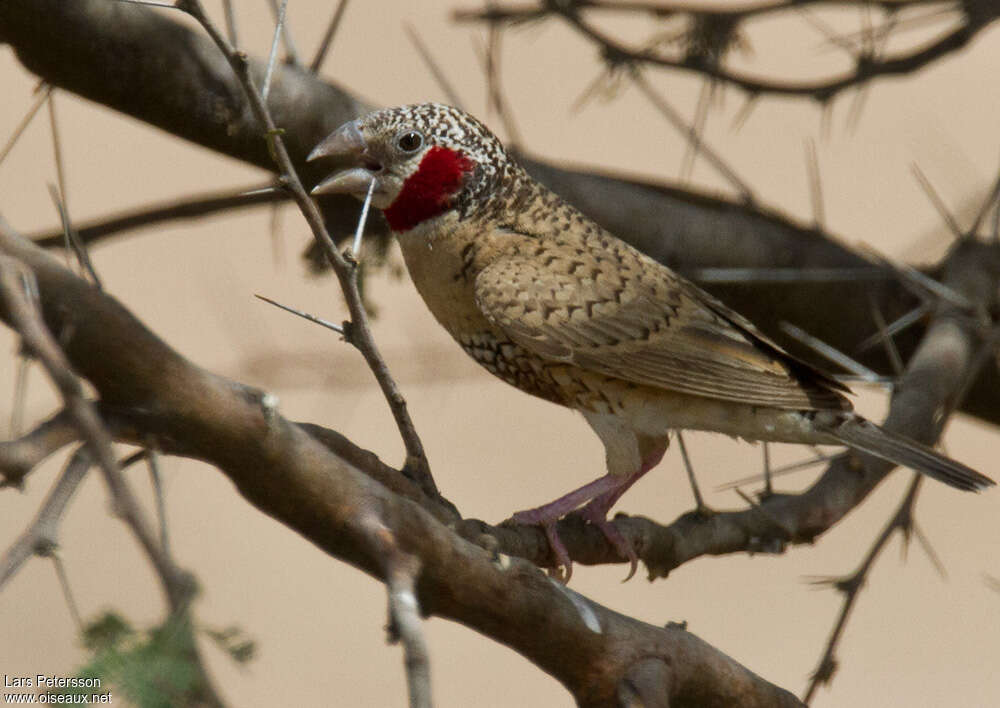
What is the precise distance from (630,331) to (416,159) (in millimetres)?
849

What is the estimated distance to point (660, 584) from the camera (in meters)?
9.22

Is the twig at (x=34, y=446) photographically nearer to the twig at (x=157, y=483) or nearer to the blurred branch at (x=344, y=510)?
the blurred branch at (x=344, y=510)

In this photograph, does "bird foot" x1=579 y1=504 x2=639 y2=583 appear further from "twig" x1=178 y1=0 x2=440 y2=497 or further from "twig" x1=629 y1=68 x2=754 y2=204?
"twig" x1=629 y1=68 x2=754 y2=204

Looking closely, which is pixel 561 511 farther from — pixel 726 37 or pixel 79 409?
pixel 79 409

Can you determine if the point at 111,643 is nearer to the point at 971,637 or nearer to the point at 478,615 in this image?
the point at 478,615

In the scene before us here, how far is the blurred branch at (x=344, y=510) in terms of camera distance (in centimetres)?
175

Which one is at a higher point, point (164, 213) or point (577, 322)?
point (164, 213)

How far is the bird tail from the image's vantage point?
402 cm

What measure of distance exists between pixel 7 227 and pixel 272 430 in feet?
1.60

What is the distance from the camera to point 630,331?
427 centimetres

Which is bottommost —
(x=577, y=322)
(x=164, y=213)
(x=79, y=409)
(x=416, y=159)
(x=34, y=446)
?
(x=79, y=409)

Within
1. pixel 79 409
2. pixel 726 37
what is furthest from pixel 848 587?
pixel 79 409

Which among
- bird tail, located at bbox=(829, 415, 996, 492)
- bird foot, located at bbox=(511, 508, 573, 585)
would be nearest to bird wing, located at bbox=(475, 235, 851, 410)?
bird tail, located at bbox=(829, 415, 996, 492)

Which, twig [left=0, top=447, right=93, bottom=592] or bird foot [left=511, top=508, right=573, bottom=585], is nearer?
twig [left=0, top=447, right=93, bottom=592]
